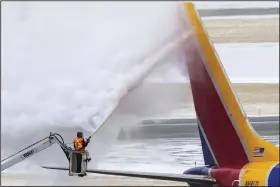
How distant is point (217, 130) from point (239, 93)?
951 cm

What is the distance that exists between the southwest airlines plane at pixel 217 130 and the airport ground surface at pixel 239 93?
3.40 m

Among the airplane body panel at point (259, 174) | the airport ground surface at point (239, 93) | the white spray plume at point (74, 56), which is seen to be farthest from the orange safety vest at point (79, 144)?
the airport ground surface at point (239, 93)

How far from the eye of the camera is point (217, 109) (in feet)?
22.1

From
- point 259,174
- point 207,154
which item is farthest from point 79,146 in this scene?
point 259,174

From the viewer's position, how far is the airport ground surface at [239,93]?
11000mm

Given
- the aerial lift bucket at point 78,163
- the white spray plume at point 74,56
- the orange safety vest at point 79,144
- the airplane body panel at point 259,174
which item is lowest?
the airplane body panel at point 259,174

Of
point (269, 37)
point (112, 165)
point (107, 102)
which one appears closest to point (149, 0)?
point (107, 102)

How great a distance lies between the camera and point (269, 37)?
1947 cm

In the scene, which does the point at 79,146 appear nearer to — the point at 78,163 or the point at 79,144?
the point at 79,144

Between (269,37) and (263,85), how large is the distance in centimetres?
213

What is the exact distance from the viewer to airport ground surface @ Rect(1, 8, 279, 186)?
11.0 m

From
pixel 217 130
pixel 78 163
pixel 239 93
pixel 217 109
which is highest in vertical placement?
pixel 239 93

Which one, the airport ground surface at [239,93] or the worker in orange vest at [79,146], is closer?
the worker in orange vest at [79,146]

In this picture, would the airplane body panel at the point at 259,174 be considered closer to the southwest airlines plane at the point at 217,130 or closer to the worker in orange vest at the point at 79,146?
the southwest airlines plane at the point at 217,130
